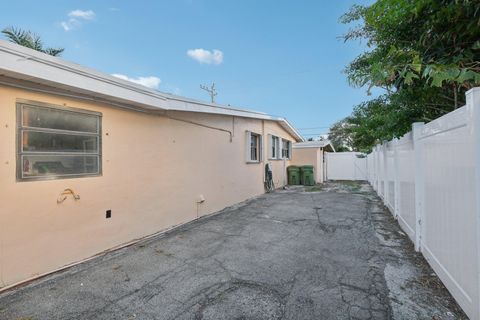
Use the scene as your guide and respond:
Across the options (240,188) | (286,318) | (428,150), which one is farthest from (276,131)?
(286,318)

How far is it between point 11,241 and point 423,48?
566cm

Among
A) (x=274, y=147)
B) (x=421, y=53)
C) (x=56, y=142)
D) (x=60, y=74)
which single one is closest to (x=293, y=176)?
(x=274, y=147)

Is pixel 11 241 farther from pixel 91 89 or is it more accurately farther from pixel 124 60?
pixel 124 60

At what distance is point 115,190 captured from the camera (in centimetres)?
428

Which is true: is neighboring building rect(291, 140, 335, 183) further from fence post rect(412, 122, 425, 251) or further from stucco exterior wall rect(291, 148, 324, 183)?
fence post rect(412, 122, 425, 251)

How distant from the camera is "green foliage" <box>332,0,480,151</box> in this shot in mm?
2237

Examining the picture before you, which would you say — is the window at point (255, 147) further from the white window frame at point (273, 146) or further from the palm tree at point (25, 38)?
the palm tree at point (25, 38)

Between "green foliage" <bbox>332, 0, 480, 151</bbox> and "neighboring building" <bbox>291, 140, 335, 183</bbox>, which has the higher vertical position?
"green foliage" <bbox>332, 0, 480, 151</bbox>

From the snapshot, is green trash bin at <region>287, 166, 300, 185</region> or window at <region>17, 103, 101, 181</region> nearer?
window at <region>17, 103, 101, 181</region>

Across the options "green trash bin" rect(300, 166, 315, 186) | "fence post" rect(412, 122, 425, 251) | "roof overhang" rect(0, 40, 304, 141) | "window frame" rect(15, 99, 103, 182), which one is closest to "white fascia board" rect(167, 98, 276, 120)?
"roof overhang" rect(0, 40, 304, 141)

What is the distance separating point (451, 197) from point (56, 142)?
498cm

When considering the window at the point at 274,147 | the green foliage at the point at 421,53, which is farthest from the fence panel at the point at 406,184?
the window at the point at 274,147

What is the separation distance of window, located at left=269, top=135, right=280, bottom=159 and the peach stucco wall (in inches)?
167

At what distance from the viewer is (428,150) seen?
3182mm
